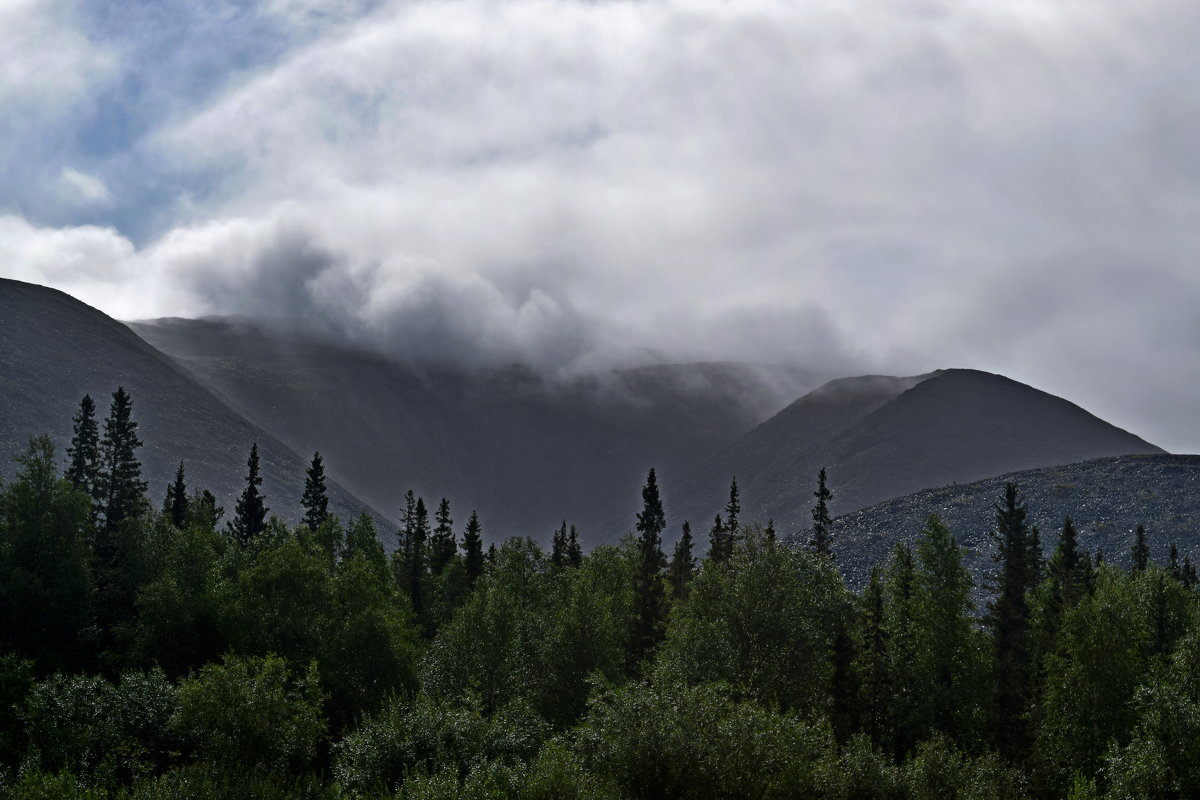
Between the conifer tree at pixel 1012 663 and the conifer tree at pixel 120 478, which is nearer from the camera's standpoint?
the conifer tree at pixel 1012 663

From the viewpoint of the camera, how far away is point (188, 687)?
5862 cm

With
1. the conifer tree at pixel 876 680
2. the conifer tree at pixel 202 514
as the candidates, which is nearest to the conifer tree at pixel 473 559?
the conifer tree at pixel 202 514

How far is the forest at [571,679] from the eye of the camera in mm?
52750

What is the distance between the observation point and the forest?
5275 centimetres

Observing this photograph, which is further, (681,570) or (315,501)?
(315,501)

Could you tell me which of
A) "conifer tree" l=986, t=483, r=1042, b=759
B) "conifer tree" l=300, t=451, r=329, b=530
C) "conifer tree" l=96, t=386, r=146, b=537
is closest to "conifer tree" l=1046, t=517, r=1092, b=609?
"conifer tree" l=986, t=483, r=1042, b=759

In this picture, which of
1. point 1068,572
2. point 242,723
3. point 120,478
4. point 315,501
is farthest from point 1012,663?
point 315,501

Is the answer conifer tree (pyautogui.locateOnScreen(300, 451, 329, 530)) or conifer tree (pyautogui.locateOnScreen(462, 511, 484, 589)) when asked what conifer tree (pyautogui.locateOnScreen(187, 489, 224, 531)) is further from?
conifer tree (pyautogui.locateOnScreen(462, 511, 484, 589))

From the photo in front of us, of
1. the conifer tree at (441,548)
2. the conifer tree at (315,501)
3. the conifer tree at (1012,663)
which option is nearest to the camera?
the conifer tree at (1012,663)

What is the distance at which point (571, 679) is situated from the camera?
82.5 metres

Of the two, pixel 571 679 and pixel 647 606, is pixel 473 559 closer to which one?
pixel 647 606

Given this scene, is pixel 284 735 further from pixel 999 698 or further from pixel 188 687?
pixel 999 698

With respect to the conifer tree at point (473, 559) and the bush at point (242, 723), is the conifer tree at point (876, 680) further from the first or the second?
the conifer tree at point (473, 559)

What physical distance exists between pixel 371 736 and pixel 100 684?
20.6 metres
